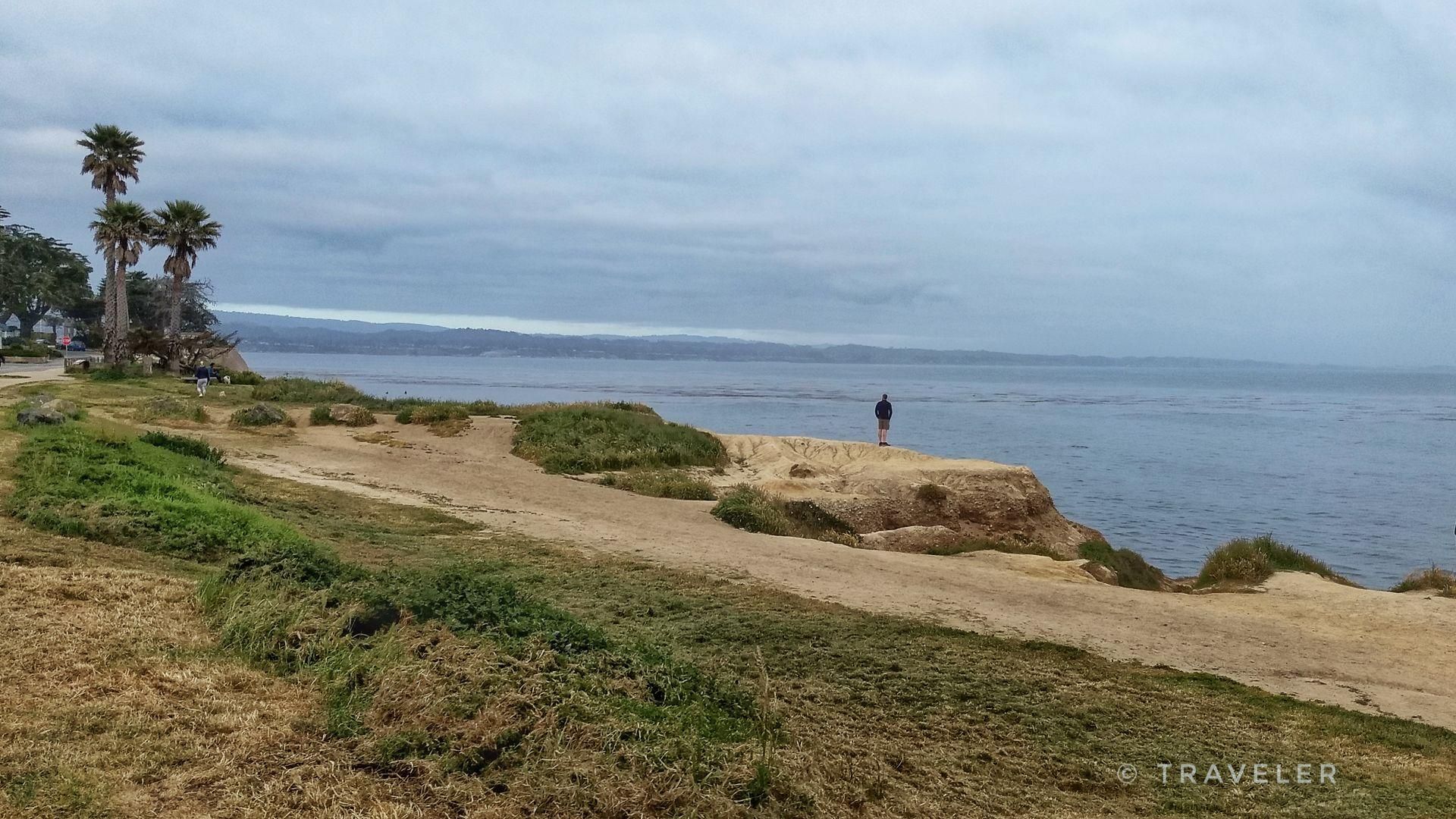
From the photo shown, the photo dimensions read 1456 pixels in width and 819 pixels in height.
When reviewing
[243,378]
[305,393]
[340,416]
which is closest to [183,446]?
[340,416]

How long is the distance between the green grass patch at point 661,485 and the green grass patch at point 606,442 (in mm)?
1454

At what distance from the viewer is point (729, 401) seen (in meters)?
81.1

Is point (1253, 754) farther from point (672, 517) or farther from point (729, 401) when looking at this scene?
point (729, 401)

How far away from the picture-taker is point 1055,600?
10.6 metres

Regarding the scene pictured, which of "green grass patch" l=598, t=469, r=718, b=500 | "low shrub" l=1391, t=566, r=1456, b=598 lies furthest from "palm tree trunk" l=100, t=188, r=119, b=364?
"low shrub" l=1391, t=566, r=1456, b=598

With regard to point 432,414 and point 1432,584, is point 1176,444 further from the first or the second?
point 1432,584

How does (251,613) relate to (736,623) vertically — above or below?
above

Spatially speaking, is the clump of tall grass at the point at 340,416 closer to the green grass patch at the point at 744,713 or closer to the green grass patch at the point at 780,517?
the green grass patch at the point at 780,517

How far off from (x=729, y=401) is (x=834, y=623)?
238 feet

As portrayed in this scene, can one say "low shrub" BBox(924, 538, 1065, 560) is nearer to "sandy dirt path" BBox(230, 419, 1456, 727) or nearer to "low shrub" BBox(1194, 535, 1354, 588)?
"sandy dirt path" BBox(230, 419, 1456, 727)

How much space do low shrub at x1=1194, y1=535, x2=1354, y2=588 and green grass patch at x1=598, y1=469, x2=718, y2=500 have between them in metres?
8.15

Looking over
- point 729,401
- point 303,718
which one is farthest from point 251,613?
point 729,401

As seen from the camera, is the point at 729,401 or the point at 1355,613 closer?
the point at 1355,613

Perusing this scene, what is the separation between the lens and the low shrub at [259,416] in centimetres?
2441
